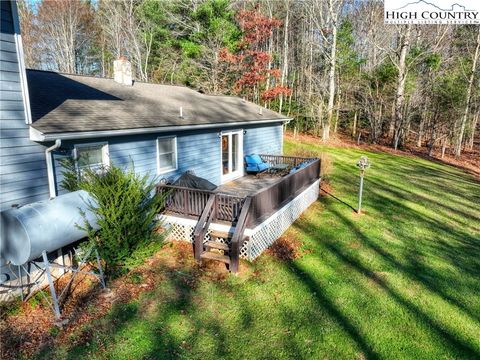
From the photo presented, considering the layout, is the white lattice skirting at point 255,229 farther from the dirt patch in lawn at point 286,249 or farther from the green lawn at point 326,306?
the green lawn at point 326,306

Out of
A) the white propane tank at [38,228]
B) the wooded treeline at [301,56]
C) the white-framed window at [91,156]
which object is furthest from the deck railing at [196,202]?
the wooded treeline at [301,56]

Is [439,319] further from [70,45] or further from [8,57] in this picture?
[70,45]

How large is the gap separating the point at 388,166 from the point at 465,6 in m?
15.7

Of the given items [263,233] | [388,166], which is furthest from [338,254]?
[388,166]

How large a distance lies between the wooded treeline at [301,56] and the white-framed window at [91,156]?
63.8ft

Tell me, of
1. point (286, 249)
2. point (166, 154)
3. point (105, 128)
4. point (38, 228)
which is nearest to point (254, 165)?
point (166, 154)

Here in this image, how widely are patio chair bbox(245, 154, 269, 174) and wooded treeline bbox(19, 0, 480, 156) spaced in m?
13.9

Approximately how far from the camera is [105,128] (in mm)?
7574

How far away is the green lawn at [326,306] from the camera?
515cm

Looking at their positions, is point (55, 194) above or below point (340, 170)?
above

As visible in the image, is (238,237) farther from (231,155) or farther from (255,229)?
(231,155)

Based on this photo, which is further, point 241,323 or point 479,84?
point 479,84

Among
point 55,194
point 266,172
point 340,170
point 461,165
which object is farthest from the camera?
point 461,165

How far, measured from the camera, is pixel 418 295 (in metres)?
6.77
